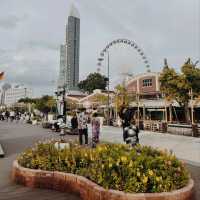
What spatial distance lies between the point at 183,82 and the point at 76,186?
23.7 m

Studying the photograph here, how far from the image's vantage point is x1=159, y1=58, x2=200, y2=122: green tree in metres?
27.4

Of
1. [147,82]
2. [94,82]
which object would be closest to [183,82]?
[147,82]

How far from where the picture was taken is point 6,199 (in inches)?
212

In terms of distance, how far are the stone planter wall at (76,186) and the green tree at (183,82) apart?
75.7 ft

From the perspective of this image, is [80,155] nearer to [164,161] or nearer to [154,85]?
[164,161]

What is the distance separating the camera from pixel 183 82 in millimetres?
27469

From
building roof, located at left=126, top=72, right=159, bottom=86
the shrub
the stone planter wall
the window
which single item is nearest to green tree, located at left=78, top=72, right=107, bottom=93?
building roof, located at left=126, top=72, right=159, bottom=86

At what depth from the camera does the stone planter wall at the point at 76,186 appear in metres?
4.39

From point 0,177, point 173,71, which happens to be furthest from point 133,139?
point 173,71

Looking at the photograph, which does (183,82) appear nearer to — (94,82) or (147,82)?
(147,82)

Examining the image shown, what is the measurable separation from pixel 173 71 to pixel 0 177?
79.0 ft

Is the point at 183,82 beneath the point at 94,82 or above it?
beneath

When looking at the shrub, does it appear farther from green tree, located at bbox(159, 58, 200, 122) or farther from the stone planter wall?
green tree, located at bbox(159, 58, 200, 122)

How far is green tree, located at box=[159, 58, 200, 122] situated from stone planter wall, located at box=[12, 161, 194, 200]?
23087 millimetres
